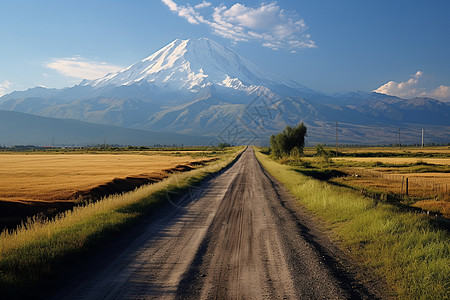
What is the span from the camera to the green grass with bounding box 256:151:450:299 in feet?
21.5

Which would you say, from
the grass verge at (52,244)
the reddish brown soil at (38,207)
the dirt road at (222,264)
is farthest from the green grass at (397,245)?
the reddish brown soil at (38,207)

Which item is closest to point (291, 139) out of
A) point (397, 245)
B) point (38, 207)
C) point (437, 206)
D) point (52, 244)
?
point (437, 206)

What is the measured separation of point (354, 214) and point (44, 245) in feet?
36.2

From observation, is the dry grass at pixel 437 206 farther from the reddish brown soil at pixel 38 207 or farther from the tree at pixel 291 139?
the tree at pixel 291 139

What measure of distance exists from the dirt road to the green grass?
2.66ft

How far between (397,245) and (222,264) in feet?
16.0

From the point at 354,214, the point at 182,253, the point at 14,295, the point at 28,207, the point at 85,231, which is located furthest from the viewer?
the point at 28,207

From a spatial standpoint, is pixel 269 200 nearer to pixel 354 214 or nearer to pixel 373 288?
pixel 354 214

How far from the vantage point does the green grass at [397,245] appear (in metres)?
6.54

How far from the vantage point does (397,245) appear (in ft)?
28.6

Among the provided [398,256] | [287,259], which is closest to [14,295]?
[287,259]

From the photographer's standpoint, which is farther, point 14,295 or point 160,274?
point 160,274

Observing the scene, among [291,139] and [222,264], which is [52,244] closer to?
[222,264]

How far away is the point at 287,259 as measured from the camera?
8266 millimetres
